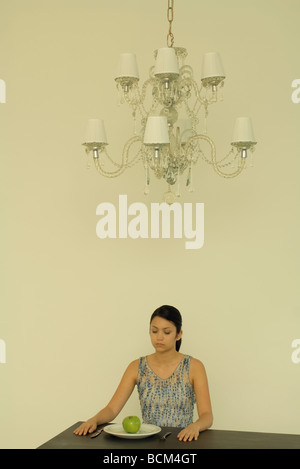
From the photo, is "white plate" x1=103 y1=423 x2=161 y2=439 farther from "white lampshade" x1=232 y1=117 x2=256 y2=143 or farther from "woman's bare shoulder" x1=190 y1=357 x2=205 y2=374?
"white lampshade" x1=232 y1=117 x2=256 y2=143

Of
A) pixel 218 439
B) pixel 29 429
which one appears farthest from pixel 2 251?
pixel 218 439

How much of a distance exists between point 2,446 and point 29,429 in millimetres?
205

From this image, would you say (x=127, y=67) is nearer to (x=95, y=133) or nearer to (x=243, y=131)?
(x=95, y=133)

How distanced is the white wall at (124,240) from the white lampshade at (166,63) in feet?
4.66

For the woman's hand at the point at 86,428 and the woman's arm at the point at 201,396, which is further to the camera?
the woman's arm at the point at 201,396

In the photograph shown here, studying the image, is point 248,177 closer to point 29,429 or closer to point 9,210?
point 9,210

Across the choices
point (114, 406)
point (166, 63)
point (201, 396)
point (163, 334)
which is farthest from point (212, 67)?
point (114, 406)

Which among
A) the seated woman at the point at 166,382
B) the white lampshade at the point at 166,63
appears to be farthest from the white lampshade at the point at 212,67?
the seated woman at the point at 166,382

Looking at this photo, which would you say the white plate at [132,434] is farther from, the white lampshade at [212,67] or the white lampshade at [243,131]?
the white lampshade at [212,67]

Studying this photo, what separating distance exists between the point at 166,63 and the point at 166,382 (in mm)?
1555

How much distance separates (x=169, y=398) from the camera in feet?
10.6

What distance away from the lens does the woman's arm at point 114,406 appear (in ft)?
9.32

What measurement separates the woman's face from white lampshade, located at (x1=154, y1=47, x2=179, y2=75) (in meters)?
1.25

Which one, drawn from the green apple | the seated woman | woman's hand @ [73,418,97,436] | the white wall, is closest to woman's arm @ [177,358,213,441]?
the seated woman
